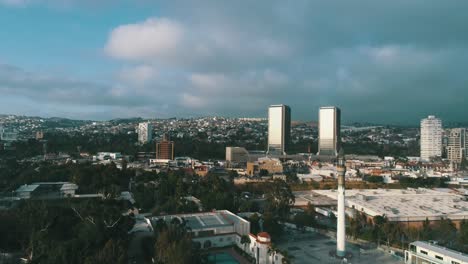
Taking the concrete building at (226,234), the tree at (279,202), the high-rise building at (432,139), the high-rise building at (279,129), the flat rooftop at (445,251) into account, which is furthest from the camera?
the high-rise building at (432,139)

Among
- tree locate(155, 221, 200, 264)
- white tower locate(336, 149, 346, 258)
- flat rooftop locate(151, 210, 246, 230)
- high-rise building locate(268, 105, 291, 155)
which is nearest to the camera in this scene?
tree locate(155, 221, 200, 264)

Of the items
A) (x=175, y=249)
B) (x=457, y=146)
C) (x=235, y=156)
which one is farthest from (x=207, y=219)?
(x=457, y=146)

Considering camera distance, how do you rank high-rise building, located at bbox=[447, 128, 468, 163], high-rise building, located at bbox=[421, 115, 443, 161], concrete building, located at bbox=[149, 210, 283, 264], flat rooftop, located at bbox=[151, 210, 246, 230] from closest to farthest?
concrete building, located at bbox=[149, 210, 283, 264]
flat rooftop, located at bbox=[151, 210, 246, 230]
high-rise building, located at bbox=[447, 128, 468, 163]
high-rise building, located at bbox=[421, 115, 443, 161]

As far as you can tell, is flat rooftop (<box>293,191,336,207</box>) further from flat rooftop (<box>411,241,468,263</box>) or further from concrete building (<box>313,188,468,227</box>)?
flat rooftop (<box>411,241,468,263</box>)

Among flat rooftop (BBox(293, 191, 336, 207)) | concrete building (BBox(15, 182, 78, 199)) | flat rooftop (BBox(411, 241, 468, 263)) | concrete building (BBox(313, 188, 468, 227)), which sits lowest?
flat rooftop (BBox(293, 191, 336, 207))

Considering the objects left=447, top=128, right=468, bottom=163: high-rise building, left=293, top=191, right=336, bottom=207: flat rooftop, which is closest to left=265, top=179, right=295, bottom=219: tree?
left=293, top=191, right=336, bottom=207: flat rooftop

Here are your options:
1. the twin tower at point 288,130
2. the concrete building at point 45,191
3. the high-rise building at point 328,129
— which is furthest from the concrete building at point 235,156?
the concrete building at point 45,191

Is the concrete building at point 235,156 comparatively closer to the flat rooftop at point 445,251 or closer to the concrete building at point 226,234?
the concrete building at point 226,234
